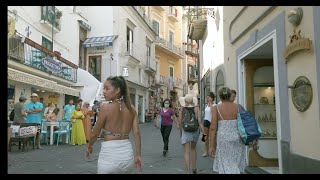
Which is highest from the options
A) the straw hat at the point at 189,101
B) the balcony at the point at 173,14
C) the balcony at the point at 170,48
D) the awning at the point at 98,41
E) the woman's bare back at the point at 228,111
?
the balcony at the point at 173,14

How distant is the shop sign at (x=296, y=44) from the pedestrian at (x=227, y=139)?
1.19 meters

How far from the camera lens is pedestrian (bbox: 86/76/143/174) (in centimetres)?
389

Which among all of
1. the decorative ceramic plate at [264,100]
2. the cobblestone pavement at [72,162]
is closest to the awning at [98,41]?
the cobblestone pavement at [72,162]

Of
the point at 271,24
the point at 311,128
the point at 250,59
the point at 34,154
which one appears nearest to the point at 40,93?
the point at 34,154

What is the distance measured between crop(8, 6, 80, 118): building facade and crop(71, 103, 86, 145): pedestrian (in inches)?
95.4

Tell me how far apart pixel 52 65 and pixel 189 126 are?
1357 centimetres

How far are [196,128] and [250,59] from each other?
8.33 ft

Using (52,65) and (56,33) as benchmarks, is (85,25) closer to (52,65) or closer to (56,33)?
(56,33)

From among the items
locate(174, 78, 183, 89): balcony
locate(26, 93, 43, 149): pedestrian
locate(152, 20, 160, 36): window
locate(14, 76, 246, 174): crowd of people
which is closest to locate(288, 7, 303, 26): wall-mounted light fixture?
locate(14, 76, 246, 174): crowd of people

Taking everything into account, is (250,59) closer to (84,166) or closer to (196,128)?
(196,128)

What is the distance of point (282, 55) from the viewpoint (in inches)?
253

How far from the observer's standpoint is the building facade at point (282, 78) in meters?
5.34

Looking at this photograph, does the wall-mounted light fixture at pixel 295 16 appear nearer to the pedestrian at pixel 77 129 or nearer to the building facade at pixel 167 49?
the pedestrian at pixel 77 129

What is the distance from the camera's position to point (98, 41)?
87.9 feet
